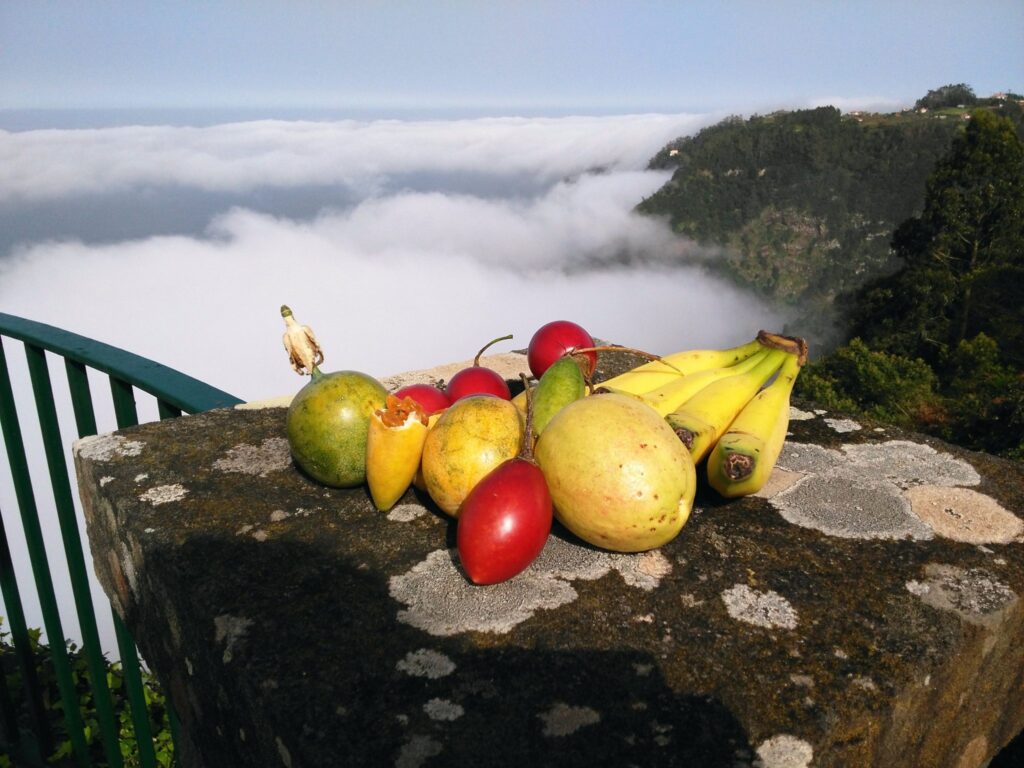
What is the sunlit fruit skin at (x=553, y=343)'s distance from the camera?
2365mm

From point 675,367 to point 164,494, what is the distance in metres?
1.36

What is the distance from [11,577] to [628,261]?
153189 millimetres

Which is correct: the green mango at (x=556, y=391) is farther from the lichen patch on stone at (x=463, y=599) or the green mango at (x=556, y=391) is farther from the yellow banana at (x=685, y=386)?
the lichen patch on stone at (x=463, y=599)

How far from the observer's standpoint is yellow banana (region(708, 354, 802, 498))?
1.75 meters

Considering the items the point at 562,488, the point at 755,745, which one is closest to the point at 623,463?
the point at 562,488

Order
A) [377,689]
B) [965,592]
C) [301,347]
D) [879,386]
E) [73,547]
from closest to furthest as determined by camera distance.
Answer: [377,689]
[965,592]
[301,347]
[73,547]
[879,386]

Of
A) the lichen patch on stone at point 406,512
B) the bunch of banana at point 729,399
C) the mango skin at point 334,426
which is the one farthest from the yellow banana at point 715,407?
the mango skin at point 334,426

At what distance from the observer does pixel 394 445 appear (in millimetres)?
1777

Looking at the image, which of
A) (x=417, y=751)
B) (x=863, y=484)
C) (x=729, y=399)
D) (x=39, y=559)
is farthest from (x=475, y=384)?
(x=39, y=559)

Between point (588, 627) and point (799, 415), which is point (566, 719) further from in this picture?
point (799, 415)

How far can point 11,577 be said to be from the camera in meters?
3.14

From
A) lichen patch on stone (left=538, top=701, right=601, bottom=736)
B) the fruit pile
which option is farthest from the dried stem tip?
lichen patch on stone (left=538, top=701, right=601, bottom=736)

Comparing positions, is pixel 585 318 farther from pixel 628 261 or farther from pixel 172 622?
pixel 172 622

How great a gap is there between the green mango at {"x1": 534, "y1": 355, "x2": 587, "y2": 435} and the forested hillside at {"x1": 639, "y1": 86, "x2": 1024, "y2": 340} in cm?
7108
